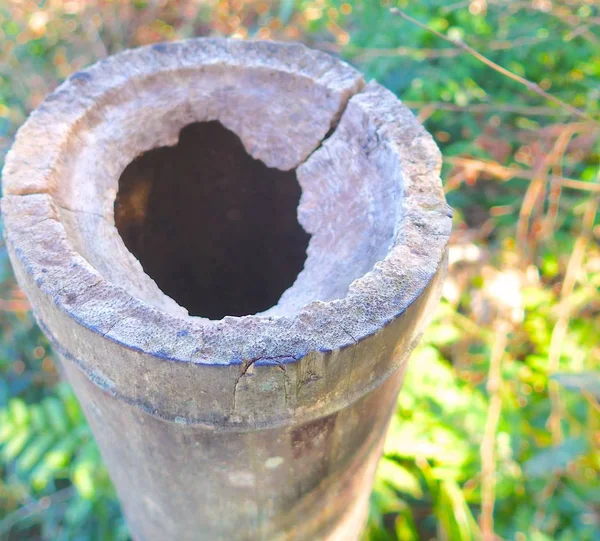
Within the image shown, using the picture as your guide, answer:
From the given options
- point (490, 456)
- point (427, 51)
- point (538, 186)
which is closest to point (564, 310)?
point (538, 186)

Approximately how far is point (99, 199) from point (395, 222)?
62 cm

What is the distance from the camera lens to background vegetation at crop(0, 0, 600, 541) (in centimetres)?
260

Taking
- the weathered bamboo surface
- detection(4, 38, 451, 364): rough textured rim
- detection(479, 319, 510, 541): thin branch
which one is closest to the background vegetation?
detection(479, 319, 510, 541): thin branch

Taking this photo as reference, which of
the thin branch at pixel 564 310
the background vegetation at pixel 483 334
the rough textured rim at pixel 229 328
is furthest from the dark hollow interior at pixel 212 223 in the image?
the thin branch at pixel 564 310

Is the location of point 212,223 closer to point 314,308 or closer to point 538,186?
point 314,308

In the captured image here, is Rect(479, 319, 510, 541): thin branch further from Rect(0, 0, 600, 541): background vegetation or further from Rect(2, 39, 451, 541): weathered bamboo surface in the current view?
Rect(2, 39, 451, 541): weathered bamboo surface

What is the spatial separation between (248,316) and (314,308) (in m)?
0.11

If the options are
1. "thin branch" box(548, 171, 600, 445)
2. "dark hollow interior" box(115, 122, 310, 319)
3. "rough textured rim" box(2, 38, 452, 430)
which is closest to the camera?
"rough textured rim" box(2, 38, 452, 430)

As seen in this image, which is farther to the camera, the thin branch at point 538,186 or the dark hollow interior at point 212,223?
the thin branch at point 538,186

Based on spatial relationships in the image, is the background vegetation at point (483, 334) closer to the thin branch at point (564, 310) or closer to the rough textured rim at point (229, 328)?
the thin branch at point (564, 310)

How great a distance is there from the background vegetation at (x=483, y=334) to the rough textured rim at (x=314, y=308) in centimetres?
171

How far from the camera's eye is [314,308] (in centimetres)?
92

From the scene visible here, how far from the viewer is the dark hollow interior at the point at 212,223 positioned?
58.5 inches

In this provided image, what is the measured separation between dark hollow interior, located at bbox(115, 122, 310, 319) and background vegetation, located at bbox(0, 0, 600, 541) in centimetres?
126
